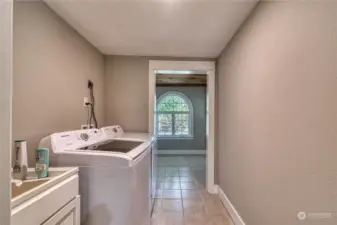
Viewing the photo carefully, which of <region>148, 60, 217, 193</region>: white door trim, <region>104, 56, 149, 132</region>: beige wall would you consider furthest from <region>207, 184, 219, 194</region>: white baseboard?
<region>104, 56, 149, 132</region>: beige wall

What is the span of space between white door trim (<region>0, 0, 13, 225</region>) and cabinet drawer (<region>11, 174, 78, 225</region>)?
362 millimetres

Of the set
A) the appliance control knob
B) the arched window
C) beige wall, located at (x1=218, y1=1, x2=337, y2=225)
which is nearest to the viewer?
beige wall, located at (x1=218, y1=1, x2=337, y2=225)

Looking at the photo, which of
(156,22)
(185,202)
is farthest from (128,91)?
(185,202)

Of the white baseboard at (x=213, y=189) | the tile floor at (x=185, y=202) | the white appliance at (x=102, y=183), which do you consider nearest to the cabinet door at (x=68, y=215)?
the white appliance at (x=102, y=183)

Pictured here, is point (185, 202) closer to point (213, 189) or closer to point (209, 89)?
point (213, 189)

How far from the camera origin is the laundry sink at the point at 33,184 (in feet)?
3.32

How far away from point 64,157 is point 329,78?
5.18 feet

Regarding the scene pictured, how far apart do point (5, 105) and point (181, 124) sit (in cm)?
708

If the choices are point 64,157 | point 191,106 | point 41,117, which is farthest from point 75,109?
point 191,106

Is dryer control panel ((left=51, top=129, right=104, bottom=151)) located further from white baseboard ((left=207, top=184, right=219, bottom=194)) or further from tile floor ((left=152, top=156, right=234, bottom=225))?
white baseboard ((left=207, top=184, right=219, bottom=194))

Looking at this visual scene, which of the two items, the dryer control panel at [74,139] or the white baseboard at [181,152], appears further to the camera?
the white baseboard at [181,152]

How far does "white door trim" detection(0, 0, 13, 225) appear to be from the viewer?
613 millimetres

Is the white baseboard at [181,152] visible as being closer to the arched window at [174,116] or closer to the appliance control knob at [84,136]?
the arched window at [174,116]

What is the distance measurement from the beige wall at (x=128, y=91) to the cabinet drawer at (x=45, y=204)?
222cm
